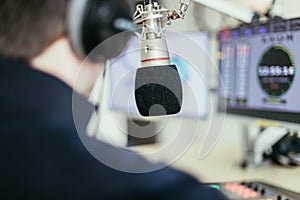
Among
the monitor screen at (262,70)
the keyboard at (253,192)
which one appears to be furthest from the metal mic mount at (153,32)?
the monitor screen at (262,70)

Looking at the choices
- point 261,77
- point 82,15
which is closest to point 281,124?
point 261,77

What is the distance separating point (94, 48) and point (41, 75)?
0.25m

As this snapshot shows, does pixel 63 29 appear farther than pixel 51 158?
Yes

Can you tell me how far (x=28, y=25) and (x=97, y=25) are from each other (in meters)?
0.14

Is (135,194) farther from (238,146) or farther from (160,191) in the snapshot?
(238,146)

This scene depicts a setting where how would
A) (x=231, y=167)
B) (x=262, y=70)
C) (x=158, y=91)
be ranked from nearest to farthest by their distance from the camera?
1. (x=158, y=91)
2. (x=262, y=70)
3. (x=231, y=167)

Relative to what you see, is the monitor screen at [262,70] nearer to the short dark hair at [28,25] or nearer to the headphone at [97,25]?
the headphone at [97,25]

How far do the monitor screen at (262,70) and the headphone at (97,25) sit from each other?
1.80 feet

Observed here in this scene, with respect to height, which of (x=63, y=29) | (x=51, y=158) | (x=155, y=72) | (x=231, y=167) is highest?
(x=63, y=29)

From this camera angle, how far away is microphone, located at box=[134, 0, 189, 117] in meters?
0.47

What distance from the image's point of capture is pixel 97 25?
86 centimetres

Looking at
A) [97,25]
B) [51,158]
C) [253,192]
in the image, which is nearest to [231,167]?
[253,192]

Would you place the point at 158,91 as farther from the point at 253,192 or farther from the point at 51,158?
the point at 253,192

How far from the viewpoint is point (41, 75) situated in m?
0.64
